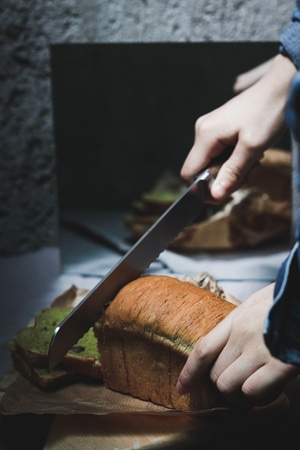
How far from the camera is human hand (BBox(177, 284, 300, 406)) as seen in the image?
107cm

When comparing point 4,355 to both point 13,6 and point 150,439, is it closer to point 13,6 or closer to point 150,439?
point 150,439

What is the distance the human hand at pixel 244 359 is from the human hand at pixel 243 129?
1.21ft

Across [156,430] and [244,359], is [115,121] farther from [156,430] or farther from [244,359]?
[244,359]

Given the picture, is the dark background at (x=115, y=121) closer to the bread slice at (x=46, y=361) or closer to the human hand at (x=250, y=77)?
the human hand at (x=250, y=77)

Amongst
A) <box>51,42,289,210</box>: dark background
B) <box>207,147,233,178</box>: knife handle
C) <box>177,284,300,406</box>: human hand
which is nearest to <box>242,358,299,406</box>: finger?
<box>177,284,300,406</box>: human hand

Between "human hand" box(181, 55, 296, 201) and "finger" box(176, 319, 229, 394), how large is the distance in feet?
1.26

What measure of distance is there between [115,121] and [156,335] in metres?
2.56

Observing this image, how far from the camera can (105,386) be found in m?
1.46

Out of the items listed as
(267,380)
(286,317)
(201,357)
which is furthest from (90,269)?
(286,317)

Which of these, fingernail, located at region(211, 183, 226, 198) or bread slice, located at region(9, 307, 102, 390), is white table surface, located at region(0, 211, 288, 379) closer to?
bread slice, located at region(9, 307, 102, 390)

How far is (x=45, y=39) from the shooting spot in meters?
2.43

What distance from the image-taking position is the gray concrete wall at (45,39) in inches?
91.6

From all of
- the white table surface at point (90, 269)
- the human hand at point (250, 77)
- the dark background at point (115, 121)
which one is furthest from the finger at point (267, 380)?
the dark background at point (115, 121)

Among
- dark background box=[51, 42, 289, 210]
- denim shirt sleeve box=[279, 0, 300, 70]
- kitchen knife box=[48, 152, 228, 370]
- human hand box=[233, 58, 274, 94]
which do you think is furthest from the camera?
dark background box=[51, 42, 289, 210]
